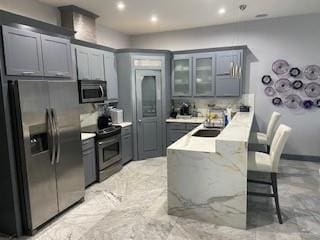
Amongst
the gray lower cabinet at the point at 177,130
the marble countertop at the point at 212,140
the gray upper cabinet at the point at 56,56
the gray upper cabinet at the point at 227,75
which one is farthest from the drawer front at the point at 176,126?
the gray upper cabinet at the point at 56,56

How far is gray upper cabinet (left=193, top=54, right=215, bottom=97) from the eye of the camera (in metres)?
5.21

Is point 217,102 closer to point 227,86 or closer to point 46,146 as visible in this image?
point 227,86

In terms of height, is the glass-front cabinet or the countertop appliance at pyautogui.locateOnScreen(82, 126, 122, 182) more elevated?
the glass-front cabinet

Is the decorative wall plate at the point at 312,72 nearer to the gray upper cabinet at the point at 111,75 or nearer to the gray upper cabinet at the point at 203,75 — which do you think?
the gray upper cabinet at the point at 203,75

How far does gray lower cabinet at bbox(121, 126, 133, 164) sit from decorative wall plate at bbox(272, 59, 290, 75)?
3.30m

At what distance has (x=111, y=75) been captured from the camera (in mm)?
4812

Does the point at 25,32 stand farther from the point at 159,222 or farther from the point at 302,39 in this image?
the point at 302,39

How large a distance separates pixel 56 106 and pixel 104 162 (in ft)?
5.23

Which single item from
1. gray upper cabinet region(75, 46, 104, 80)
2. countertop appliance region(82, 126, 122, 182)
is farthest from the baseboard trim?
gray upper cabinet region(75, 46, 104, 80)

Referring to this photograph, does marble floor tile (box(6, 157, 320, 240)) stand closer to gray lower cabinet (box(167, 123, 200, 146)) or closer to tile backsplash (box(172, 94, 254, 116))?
gray lower cabinet (box(167, 123, 200, 146))

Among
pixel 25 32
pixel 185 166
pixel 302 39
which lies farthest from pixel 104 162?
pixel 302 39

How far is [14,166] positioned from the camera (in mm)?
2531

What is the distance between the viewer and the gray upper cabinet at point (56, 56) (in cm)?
288

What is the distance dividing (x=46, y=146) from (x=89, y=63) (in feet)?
6.13
